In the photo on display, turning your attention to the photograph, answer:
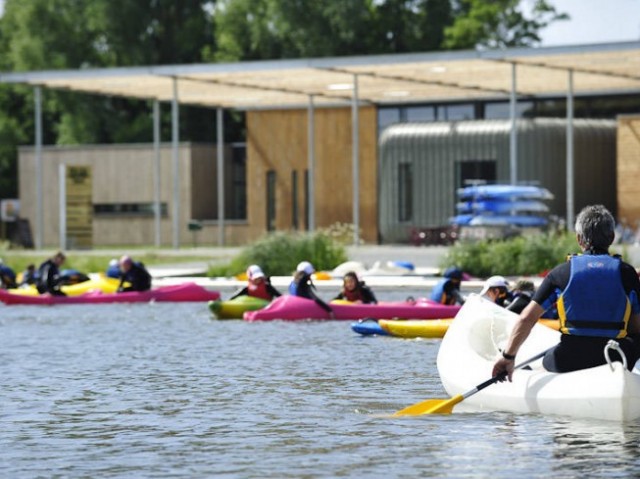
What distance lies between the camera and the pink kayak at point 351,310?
2477 cm

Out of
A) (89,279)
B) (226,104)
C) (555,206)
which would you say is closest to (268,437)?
(89,279)

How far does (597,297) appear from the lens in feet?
40.0

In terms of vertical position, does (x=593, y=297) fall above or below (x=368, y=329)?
above

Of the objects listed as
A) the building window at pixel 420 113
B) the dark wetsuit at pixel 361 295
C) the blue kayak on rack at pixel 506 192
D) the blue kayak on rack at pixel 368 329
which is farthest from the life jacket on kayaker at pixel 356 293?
the building window at pixel 420 113

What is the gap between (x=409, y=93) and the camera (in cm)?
5266

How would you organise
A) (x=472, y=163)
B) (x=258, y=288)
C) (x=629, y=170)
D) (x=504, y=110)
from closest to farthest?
(x=258, y=288), (x=629, y=170), (x=472, y=163), (x=504, y=110)

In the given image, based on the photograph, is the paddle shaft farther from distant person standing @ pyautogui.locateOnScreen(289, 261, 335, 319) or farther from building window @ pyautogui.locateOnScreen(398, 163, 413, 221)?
building window @ pyautogui.locateOnScreen(398, 163, 413, 221)

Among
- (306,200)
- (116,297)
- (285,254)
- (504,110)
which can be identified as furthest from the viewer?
(306,200)

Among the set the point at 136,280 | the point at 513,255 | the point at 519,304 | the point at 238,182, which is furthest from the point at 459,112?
the point at 519,304

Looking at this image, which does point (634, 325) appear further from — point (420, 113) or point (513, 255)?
point (420, 113)

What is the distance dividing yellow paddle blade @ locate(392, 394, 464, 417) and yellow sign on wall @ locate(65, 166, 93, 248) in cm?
4031

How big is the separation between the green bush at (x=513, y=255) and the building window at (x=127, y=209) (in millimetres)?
27190

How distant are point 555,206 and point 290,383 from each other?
117 ft

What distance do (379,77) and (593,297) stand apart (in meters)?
35.0
